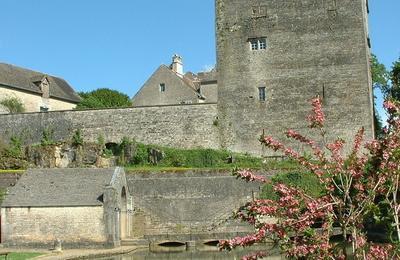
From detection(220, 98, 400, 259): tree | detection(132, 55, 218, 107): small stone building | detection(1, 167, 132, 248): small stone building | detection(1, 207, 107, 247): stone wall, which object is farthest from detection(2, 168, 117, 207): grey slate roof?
detection(220, 98, 400, 259): tree

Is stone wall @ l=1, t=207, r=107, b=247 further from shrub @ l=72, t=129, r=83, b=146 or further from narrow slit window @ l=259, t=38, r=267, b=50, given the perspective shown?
narrow slit window @ l=259, t=38, r=267, b=50

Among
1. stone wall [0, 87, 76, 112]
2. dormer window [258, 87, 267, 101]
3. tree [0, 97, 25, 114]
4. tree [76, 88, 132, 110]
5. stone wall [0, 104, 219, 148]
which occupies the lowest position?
stone wall [0, 104, 219, 148]

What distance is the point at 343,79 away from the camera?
4025 cm

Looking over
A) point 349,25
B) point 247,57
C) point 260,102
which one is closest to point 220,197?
point 260,102

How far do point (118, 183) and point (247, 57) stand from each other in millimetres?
14450

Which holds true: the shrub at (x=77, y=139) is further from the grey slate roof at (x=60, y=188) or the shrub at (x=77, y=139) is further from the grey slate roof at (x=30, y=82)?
the grey slate roof at (x=30, y=82)

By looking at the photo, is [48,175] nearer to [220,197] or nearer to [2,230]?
[2,230]

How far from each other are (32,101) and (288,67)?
2566 cm

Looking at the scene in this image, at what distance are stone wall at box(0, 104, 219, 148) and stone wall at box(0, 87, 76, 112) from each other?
833 centimetres

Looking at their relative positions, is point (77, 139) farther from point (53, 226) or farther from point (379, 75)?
point (379, 75)

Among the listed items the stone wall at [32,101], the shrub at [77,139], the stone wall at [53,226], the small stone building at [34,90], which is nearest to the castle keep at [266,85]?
the shrub at [77,139]

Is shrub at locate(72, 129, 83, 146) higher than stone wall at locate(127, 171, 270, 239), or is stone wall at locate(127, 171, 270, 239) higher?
shrub at locate(72, 129, 83, 146)

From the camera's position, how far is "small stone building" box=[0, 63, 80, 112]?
53.4 m

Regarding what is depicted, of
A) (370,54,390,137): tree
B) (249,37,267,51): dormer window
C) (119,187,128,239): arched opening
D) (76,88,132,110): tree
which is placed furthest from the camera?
(76,88,132,110): tree
